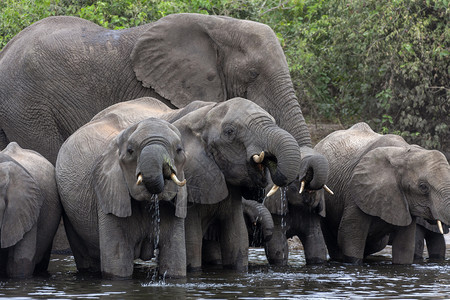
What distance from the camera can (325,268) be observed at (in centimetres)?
1081

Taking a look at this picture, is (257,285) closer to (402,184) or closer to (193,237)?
(193,237)

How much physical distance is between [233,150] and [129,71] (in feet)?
9.50

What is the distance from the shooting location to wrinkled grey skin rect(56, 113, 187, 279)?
8539 millimetres

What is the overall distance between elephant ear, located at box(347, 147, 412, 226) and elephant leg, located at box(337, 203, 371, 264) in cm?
15

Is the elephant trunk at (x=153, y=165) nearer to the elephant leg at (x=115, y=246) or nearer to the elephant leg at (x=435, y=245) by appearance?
the elephant leg at (x=115, y=246)

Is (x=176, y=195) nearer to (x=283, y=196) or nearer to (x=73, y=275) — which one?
(x=73, y=275)

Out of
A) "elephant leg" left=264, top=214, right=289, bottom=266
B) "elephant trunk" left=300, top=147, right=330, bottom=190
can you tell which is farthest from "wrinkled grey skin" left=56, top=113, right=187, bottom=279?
"elephant leg" left=264, top=214, right=289, bottom=266

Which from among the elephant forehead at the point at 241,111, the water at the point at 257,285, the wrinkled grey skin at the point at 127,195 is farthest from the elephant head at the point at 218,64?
the wrinkled grey skin at the point at 127,195

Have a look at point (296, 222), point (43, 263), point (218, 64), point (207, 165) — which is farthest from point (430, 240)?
point (43, 263)

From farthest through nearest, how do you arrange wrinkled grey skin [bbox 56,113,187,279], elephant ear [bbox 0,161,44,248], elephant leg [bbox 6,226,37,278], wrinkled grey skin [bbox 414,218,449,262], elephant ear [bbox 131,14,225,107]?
1. wrinkled grey skin [bbox 414,218,449,262]
2. elephant ear [bbox 131,14,225,107]
3. elephant leg [bbox 6,226,37,278]
4. elephant ear [bbox 0,161,44,248]
5. wrinkled grey skin [bbox 56,113,187,279]

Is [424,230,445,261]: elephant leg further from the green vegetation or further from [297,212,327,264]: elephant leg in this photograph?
the green vegetation

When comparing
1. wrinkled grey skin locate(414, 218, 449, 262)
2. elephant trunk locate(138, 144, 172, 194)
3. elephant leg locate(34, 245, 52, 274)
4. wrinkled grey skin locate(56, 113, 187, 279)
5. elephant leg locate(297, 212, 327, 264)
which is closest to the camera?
elephant trunk locate(138, 144, 172, 194)

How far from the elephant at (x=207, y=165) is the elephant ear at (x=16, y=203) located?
1.13 feet

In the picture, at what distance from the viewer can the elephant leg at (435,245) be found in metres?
12.5
